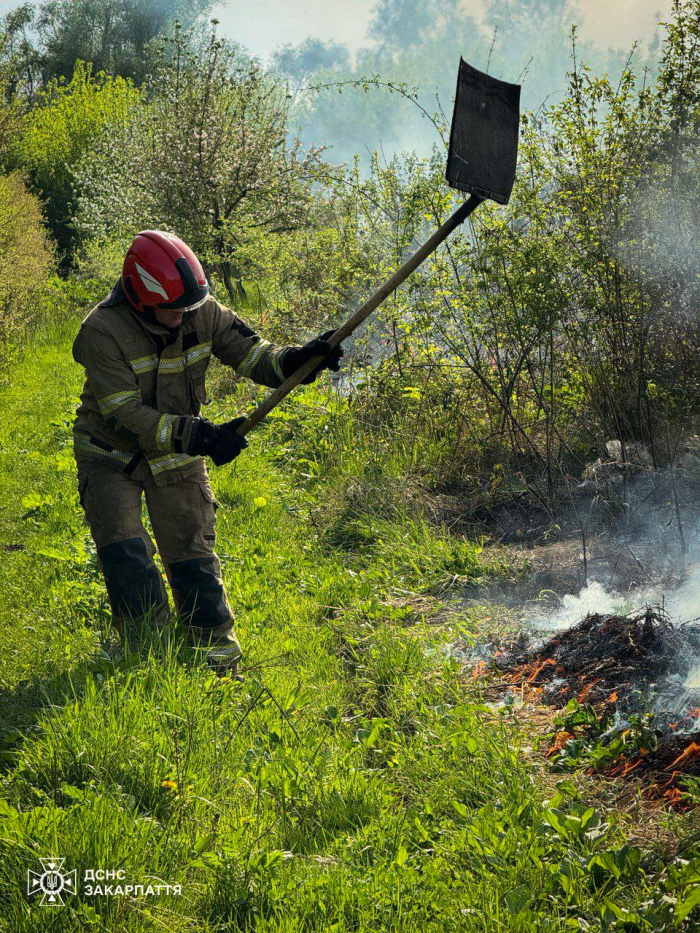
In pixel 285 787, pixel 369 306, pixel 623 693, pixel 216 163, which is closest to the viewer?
pixel 285 787

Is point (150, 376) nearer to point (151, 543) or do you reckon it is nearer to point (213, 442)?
point (213, 442)

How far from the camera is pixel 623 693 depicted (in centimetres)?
368

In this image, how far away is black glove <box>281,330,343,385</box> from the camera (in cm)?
421

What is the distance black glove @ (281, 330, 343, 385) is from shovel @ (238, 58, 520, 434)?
3 centimetres

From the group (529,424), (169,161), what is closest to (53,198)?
(169,161)

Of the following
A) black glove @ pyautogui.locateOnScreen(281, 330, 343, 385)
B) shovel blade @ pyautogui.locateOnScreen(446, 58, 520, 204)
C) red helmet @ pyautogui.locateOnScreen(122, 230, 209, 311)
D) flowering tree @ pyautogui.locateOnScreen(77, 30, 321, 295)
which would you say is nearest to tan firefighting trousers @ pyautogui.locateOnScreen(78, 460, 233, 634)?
black glove @ pyautogui.locateOnScreen(281, 330, 343, 385)

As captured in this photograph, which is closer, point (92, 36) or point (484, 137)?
point (484, 137)

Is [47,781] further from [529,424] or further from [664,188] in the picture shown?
[664,188]

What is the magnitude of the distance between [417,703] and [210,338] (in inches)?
83.2

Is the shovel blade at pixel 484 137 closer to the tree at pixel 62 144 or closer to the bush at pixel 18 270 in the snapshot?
the bush at pixel 18 270

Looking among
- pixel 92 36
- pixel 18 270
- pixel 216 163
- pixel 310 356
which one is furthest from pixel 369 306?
pixel 92 36

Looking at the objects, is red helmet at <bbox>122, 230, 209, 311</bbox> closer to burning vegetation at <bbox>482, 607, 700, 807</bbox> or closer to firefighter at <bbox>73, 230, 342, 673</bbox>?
firefighter at <bbox>73, 230, 342, 673</bbox>

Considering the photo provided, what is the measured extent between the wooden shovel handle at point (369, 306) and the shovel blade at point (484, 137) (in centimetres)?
12

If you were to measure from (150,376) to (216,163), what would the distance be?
44.0ft
